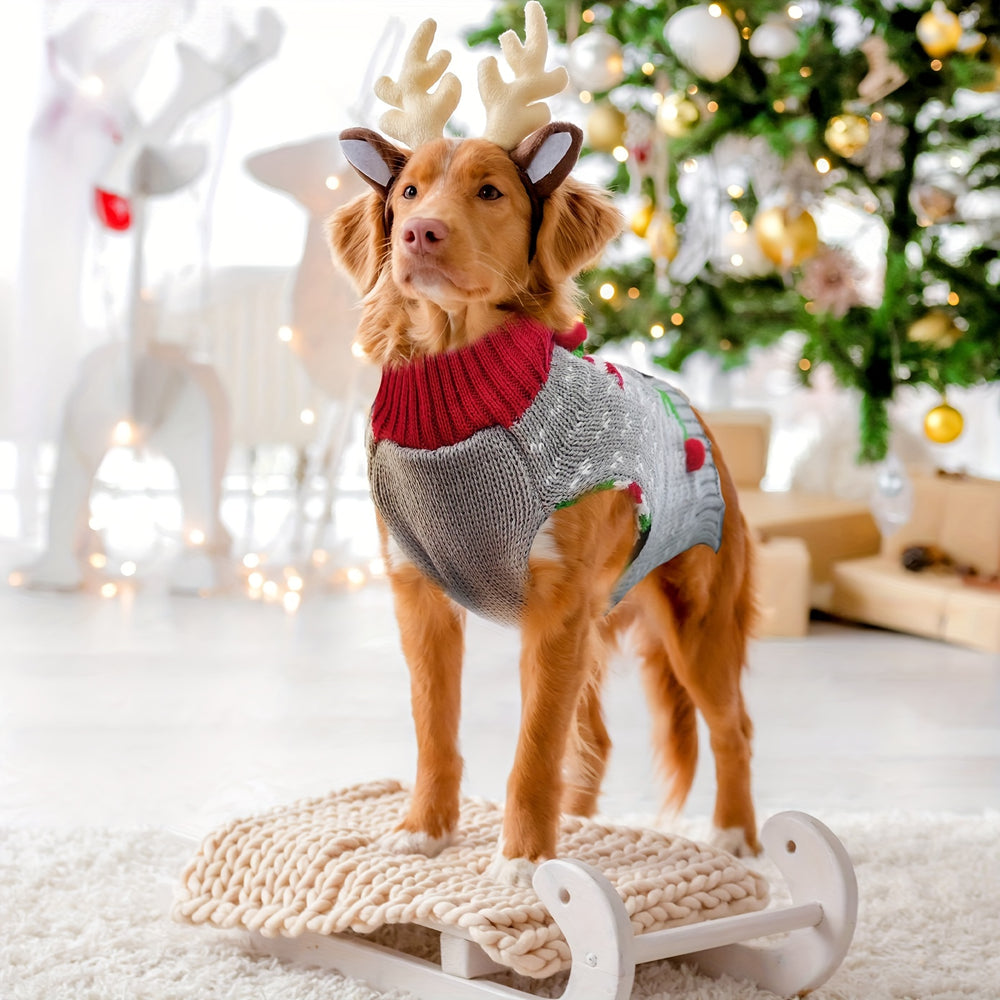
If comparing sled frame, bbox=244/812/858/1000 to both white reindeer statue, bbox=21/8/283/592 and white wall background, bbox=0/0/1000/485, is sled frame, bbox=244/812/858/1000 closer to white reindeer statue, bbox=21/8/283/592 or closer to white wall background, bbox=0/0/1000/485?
white reindeer statue, bbox=21/8/283/592

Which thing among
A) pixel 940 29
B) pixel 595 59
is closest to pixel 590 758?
pixel 595 59

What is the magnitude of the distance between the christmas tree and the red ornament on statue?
3.56ft

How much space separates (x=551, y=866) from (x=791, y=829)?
308mm

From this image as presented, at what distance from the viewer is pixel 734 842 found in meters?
1.69

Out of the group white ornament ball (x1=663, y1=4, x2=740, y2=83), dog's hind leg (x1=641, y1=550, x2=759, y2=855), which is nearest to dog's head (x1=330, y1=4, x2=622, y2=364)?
dog's hind leg (x1=641, y1=550, x2=759, y2=855)

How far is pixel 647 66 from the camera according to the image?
303 centimetres

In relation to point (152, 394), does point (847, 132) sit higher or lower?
higher

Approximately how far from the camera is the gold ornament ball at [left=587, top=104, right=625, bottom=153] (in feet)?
9.75

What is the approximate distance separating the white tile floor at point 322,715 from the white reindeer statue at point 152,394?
0.21 meters

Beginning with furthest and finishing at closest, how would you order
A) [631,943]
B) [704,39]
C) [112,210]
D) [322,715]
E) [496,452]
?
[112,210] → [704,39] → [322,715] → [496,452] → [631,943]

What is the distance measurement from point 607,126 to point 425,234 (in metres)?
1.91

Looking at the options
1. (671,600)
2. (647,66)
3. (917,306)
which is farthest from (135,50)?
(671,600)

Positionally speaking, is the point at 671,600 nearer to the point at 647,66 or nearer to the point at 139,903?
the point at 139,903

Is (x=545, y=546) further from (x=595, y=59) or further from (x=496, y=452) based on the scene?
(x=595, y=59)
